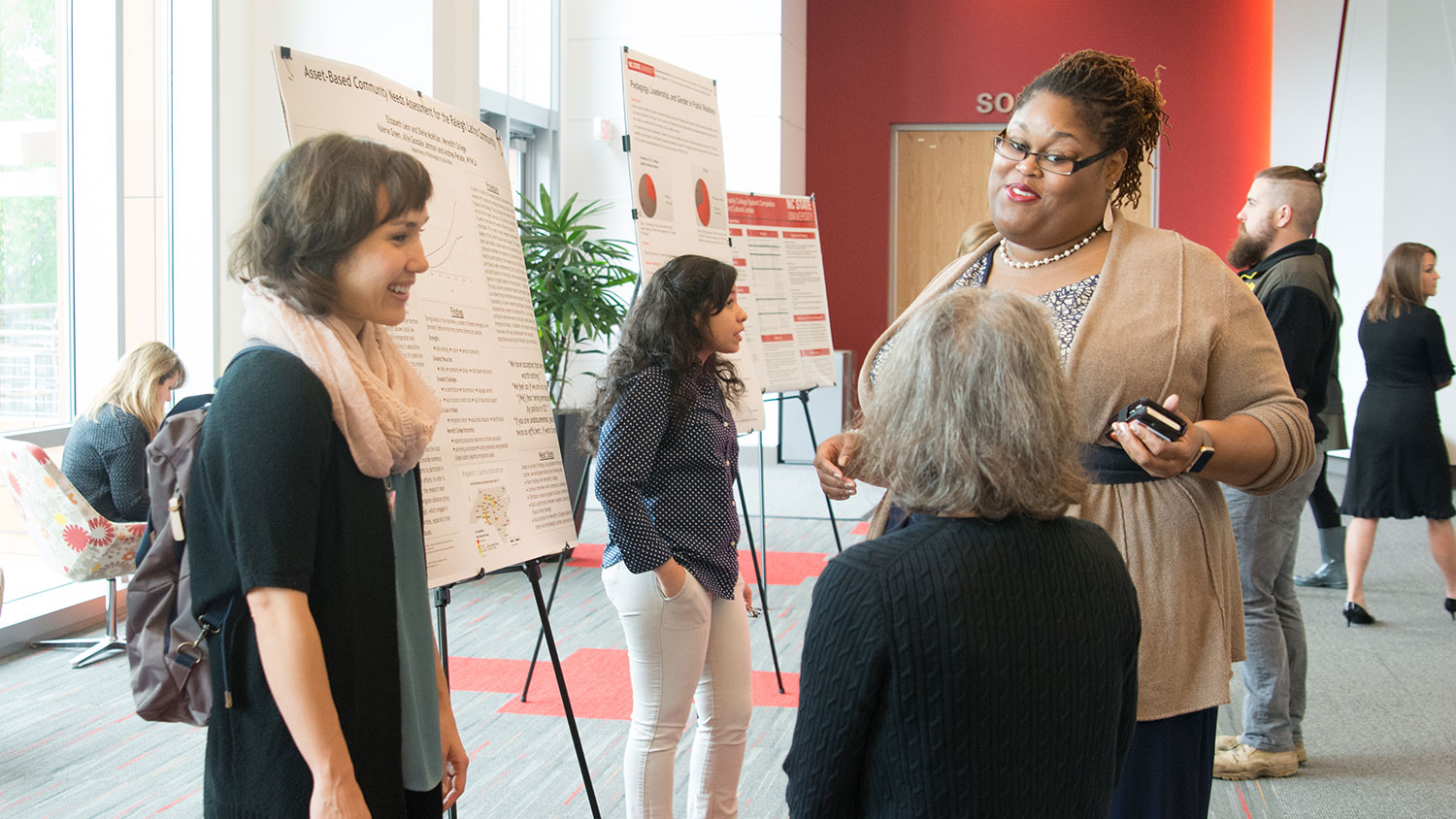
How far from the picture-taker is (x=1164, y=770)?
150cm

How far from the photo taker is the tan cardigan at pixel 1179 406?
147 cm

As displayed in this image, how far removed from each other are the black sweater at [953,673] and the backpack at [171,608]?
26.9 inches

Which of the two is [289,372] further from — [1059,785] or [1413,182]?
[1413,182]

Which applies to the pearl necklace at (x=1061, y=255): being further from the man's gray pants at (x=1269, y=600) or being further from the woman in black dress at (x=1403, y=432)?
the woman in black dress at (x=1403, y=432)

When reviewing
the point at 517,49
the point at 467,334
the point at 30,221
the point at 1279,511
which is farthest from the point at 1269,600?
the point at 517,49

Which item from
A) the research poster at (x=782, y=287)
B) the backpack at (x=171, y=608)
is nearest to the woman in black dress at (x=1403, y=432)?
the research poster at (x=782, y=287)

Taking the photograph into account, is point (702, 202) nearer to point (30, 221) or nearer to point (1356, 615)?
point (30, 221)

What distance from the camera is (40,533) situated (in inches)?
161

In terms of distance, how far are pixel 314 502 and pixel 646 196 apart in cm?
250

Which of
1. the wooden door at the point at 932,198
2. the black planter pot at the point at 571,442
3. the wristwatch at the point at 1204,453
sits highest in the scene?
the wooden door at the point at 932,198

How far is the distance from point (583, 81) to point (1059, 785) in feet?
27.4

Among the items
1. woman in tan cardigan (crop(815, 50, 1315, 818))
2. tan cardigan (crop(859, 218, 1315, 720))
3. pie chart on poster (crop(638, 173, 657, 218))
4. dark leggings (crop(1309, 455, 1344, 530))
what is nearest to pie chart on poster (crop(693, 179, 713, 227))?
pie chart on poster (crop(638, 173, 657, 218))

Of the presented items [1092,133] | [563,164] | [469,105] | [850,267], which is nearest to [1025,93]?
[1092,133]

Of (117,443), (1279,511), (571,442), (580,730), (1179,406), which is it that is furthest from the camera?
(571,442)
